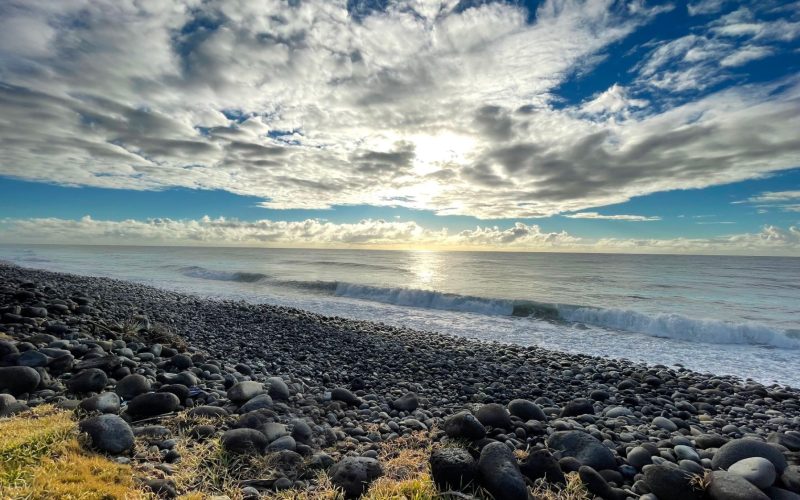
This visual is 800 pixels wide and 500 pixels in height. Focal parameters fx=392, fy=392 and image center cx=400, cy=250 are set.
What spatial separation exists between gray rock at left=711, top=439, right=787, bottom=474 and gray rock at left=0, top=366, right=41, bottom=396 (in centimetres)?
874

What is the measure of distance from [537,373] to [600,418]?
3.53 metres

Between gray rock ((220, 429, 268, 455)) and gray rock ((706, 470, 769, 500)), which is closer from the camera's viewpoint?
gray rock ((706, 470, 769, 500))

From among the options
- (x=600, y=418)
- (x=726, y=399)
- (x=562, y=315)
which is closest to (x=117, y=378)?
(x=600, y=418)

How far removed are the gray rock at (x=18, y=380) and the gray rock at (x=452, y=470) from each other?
220 inches

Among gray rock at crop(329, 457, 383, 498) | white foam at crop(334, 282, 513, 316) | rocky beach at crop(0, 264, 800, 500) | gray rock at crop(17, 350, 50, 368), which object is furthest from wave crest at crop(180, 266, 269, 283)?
gray rock at crop(329, 457, 383, 498)

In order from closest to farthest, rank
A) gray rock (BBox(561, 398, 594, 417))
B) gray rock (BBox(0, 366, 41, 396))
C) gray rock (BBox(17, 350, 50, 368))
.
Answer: gray rock (BBox(0, 366, 41, 396)) < gray rock (BBox(17, 350, 50, 368)) < gray rock (BBox(561, 398, 594, 417))

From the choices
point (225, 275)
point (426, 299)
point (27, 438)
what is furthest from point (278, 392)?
point (225, 275)

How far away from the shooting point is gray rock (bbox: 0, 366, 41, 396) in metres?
5.27

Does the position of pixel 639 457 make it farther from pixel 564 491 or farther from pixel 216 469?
pixel 216 469

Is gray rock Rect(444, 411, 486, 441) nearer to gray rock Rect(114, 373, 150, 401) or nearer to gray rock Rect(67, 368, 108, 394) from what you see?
gray rock Rect(114, 373, 150, 401)

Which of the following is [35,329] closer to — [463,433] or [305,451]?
[305,451]

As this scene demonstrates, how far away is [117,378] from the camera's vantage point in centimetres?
616

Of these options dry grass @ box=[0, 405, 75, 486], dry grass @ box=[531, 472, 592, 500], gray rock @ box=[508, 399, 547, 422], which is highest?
dry grass @ box=[0, 405, 75, 486]

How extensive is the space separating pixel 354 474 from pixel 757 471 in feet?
13.4
